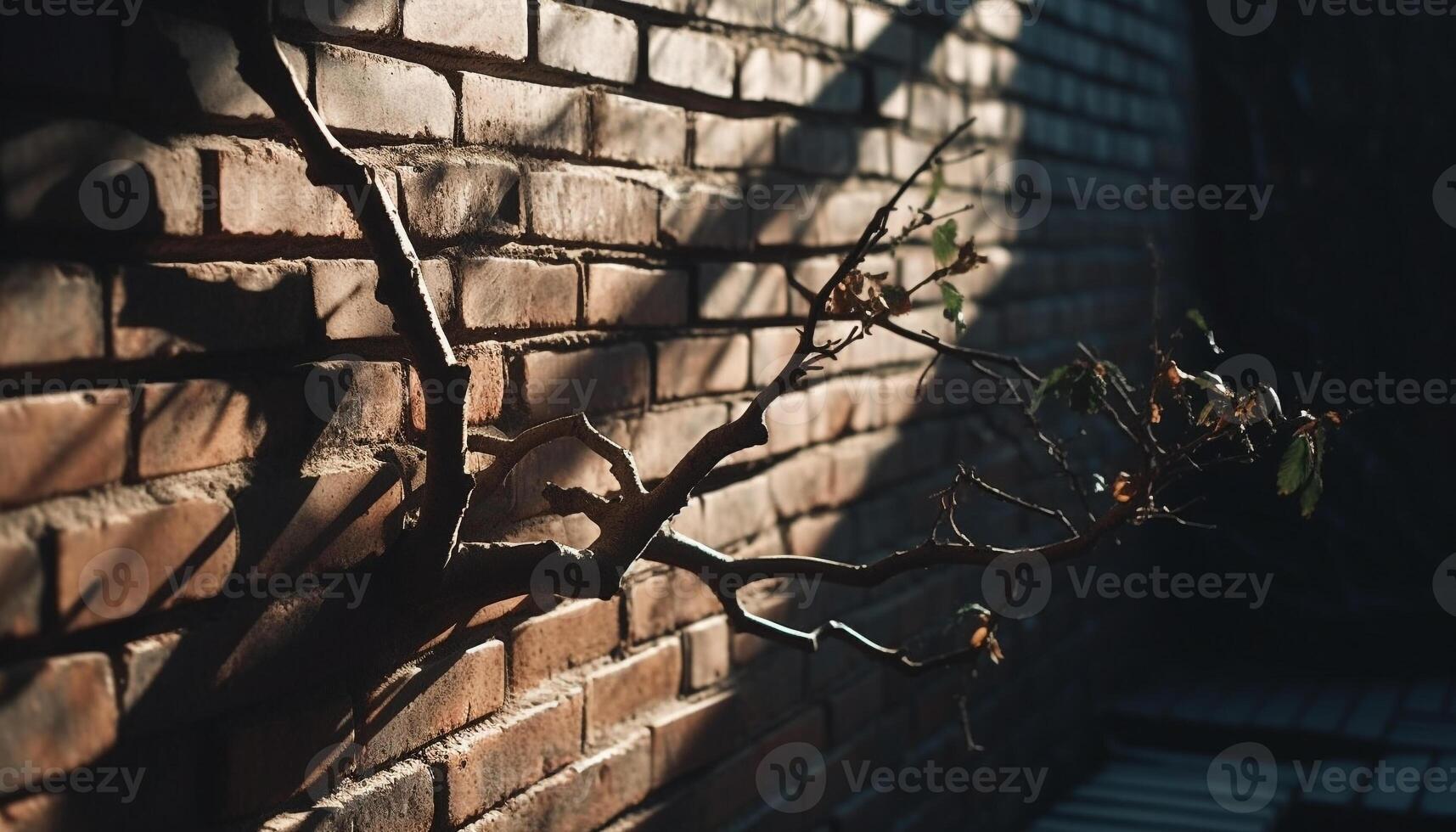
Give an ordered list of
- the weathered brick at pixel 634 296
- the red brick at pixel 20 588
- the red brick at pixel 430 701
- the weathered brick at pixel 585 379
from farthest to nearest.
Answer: the weathered brick at pixel 634 296, the weathered brick at pixel 585 379, the red brick at pixel 430 701, the red brick at pixel 20 588

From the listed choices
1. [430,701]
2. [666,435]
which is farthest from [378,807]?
[666,435]

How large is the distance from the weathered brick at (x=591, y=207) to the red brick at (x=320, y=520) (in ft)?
1.30

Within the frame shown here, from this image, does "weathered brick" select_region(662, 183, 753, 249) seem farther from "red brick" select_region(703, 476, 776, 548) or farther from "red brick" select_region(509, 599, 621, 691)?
"red brick" select_region(509, 599, 621, 691)

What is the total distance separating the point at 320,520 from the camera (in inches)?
52.2

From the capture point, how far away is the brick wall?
3.58ft

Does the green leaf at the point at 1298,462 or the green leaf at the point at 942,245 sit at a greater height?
the green leaf at the point at 942,245

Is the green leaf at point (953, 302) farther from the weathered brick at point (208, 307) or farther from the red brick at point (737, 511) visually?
the weathered brick at point (208, 307)

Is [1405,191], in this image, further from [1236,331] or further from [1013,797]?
[1013,797]

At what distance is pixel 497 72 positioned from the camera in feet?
5.16

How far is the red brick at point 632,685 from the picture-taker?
1788mm

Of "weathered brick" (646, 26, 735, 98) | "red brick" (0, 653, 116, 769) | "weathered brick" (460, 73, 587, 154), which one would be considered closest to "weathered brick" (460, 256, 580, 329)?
"weathered brick" (460, 73, 587, 154)

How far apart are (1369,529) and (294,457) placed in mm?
3772

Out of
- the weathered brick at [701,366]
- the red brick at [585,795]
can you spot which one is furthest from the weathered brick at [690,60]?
the red brick at [585,795]

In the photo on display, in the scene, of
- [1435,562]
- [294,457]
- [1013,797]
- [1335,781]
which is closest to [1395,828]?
[1335,781]
